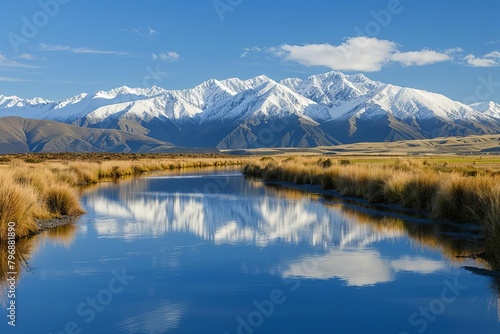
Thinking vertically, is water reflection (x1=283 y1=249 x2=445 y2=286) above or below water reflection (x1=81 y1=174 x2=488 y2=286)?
below

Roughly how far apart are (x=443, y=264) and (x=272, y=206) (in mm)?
12723

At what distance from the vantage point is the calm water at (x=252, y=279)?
9.23 meters

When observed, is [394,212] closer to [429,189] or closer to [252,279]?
[429,189]

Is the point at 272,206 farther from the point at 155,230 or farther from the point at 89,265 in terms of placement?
the point at 89,265

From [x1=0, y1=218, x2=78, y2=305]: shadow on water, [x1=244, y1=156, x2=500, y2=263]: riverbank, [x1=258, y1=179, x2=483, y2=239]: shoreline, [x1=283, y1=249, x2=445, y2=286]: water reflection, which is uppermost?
[x1=244, y1=156, x2=500, y2=263]: riverbank

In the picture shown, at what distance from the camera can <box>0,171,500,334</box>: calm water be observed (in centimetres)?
923

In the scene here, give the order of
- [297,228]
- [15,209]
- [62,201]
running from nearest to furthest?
[15,209] < [297,228] < [62,201]

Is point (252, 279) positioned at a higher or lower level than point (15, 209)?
lower

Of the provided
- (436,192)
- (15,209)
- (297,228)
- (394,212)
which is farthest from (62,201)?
(436,192)

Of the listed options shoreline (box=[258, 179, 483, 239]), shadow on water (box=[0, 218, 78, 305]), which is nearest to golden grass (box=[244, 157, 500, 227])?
shoreline (box=[258, 179, 483, 239])

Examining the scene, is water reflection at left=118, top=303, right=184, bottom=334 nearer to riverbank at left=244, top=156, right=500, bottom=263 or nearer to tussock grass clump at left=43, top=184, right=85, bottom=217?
riverbank at left=244, top=156, right=500, bottom=263

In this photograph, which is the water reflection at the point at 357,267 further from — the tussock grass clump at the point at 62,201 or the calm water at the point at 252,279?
the tussock grass clump at the point at 62,201

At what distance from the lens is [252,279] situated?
11.8m

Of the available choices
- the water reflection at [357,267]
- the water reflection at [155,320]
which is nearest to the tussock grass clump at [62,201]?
the water reflection at [357,267]
